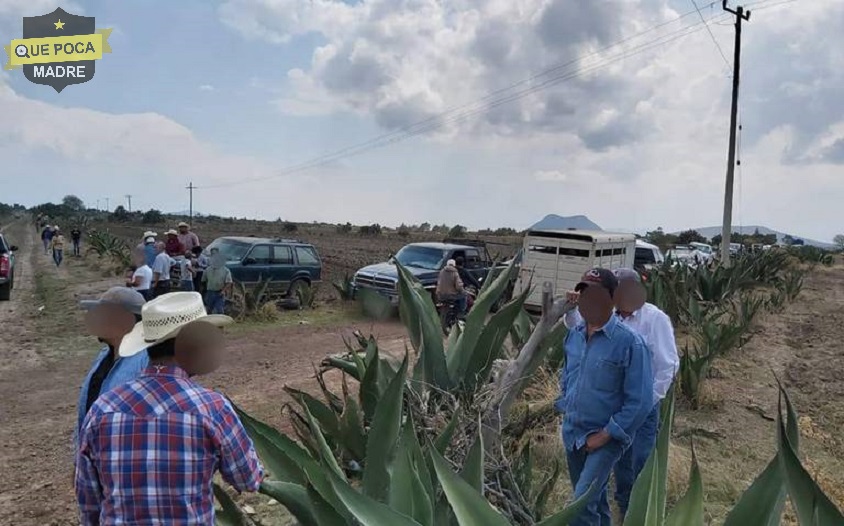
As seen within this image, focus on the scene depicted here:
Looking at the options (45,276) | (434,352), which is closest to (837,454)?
(434,352)

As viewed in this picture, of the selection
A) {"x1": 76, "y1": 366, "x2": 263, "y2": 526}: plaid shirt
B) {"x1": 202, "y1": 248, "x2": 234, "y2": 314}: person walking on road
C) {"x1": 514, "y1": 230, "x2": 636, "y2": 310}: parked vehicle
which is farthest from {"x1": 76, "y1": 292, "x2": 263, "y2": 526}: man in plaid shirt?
{"x1": 514, "y1": 230, "x2": 636, "y2": 310}: parked vehicle

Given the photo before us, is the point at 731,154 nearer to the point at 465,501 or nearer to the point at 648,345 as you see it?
the point at 648,345

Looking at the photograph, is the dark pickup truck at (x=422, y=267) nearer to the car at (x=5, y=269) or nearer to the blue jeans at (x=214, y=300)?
the blue jeans at (x=214, y=300)

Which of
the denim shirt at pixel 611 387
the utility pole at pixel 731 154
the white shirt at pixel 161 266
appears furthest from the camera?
the utility pole at pixel 731 154

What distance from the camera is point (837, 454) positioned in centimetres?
553

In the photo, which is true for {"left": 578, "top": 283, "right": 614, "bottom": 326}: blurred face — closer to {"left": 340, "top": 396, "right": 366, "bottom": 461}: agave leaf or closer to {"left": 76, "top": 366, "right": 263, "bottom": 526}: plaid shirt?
{"left": 340, "top": 396, "right": 366, "bottom": 461}: agave leaf

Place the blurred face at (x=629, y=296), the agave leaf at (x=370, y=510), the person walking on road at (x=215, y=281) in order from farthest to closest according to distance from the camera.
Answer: the person walking on road at (x=215, y=281)
the blurred face at (x=629, y=296)
the agave leaf at (x=370, y=510)

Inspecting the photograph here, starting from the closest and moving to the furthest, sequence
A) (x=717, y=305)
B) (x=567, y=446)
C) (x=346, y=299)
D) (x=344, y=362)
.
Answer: (x=567, y=446) < (x=344, y=362) < (x=717, y=305) < (x=346, y=299)

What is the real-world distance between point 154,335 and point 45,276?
19820 millimetres

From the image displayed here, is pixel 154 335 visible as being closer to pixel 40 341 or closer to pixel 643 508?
pixel 643 508

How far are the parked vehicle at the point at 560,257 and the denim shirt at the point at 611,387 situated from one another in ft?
32.0

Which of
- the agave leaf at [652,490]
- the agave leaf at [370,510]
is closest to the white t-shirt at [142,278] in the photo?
the agave leaf at [370,510]

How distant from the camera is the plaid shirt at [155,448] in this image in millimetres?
1854

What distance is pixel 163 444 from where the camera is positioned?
73.0 inches
